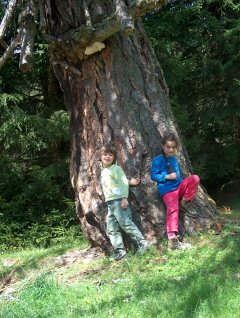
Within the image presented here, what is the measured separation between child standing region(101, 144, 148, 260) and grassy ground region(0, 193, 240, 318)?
0.19 metres

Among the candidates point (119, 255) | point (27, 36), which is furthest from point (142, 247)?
point (27, 36)

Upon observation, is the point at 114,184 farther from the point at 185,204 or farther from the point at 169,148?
the point at 185,204

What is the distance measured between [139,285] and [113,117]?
8.33 feet

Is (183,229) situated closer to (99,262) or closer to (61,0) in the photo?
(99,262)

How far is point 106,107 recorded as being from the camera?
6.48 m

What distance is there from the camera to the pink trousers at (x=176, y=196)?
5972mm

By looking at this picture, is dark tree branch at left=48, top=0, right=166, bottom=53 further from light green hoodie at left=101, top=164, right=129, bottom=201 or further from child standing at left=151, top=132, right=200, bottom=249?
light green hoodie at left=101, top=164, right=129, bottom=201

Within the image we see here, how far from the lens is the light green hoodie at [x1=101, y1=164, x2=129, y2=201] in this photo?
600 centimetres

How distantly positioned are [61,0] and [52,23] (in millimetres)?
336

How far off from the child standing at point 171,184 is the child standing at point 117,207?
1.27ft

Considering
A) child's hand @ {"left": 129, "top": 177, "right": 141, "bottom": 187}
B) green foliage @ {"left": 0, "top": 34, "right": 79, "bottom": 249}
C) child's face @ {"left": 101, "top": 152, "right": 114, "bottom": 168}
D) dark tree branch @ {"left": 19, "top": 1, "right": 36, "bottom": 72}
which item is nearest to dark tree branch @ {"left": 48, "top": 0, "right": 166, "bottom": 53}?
dark tree branch @ {"left": 19, "top": 1, "right": 36, "bottom": 72}

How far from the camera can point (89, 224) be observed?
21.7ft

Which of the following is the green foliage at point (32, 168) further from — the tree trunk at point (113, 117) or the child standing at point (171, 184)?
the child standing at point (171, 184)

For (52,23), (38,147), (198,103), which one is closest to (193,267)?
(52,23)
